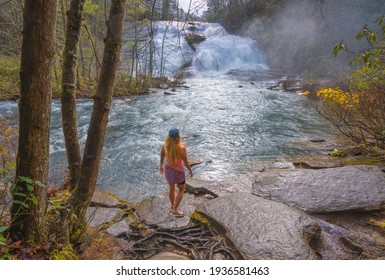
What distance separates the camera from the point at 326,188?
4.64 metres

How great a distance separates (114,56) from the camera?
2672mm

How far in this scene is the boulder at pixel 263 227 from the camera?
2.90 meters

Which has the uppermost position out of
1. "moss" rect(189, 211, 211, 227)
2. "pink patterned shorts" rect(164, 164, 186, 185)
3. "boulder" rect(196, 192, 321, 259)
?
"pink patterned shorts" rect(164, 164, 186, 185)

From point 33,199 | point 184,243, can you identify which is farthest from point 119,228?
point 33,199

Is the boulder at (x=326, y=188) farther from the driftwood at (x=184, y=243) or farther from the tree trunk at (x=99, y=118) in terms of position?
the tree trunk at (x=99, y=118)

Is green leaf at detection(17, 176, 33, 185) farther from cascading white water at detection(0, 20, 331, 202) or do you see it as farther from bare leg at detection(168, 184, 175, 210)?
bare leg at detection(168, 184, 175, 210)

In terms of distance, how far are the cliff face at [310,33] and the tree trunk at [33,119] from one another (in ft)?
78.0

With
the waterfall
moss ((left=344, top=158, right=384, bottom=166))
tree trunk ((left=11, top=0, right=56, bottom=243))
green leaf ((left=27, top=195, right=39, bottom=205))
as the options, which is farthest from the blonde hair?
the waterfall

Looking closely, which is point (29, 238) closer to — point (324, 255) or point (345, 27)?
point (324, 255)

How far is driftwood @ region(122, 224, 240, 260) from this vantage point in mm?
3122

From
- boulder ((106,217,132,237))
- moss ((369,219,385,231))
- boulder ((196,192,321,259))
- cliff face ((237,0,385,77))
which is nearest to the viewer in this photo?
boulder ((196,192,321,259))

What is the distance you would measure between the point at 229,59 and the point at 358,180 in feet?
88.9

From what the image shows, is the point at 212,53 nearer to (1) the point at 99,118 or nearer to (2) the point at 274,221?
(2) the point at 274,221

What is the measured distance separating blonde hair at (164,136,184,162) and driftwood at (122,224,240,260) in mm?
1147
